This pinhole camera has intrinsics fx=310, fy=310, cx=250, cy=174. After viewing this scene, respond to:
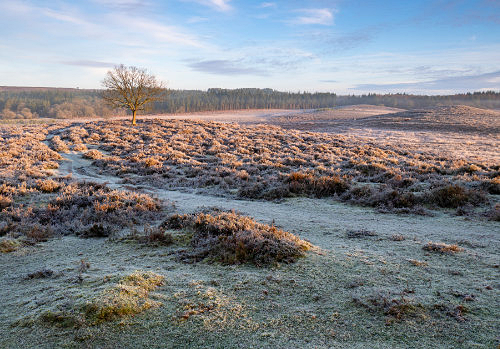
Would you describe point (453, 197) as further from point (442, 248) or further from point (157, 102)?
point (157, 102)

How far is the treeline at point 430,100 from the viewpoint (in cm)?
11981

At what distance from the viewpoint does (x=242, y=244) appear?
5586 millimetres

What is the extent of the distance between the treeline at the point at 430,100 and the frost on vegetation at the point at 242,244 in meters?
129

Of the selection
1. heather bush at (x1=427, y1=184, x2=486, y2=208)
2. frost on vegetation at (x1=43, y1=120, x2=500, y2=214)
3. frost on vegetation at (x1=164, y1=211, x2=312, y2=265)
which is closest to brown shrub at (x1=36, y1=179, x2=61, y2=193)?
frost on vegetation at (x1=43, y1=120, x2=500, y2=214)

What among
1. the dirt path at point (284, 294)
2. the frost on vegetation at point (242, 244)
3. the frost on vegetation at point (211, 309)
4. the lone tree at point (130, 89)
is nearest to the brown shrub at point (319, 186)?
the dirt path at point (284, 294)

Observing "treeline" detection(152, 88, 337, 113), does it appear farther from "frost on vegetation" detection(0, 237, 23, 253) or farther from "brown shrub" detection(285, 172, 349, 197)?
"frost on vegetation" detection(0, 237, 23, 253)

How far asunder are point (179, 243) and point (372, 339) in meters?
4.22

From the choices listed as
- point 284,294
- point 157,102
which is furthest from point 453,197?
point 157,102

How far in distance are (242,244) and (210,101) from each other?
152638mm

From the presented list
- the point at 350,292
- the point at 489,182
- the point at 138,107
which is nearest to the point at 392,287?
the point at 350,292

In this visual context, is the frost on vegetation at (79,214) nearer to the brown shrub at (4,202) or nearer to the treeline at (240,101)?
the brown shrub at (4,202)

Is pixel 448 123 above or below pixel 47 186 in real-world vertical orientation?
above

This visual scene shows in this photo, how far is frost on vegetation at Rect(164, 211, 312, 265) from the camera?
5324mm

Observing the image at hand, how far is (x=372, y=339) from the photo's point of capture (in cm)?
322
